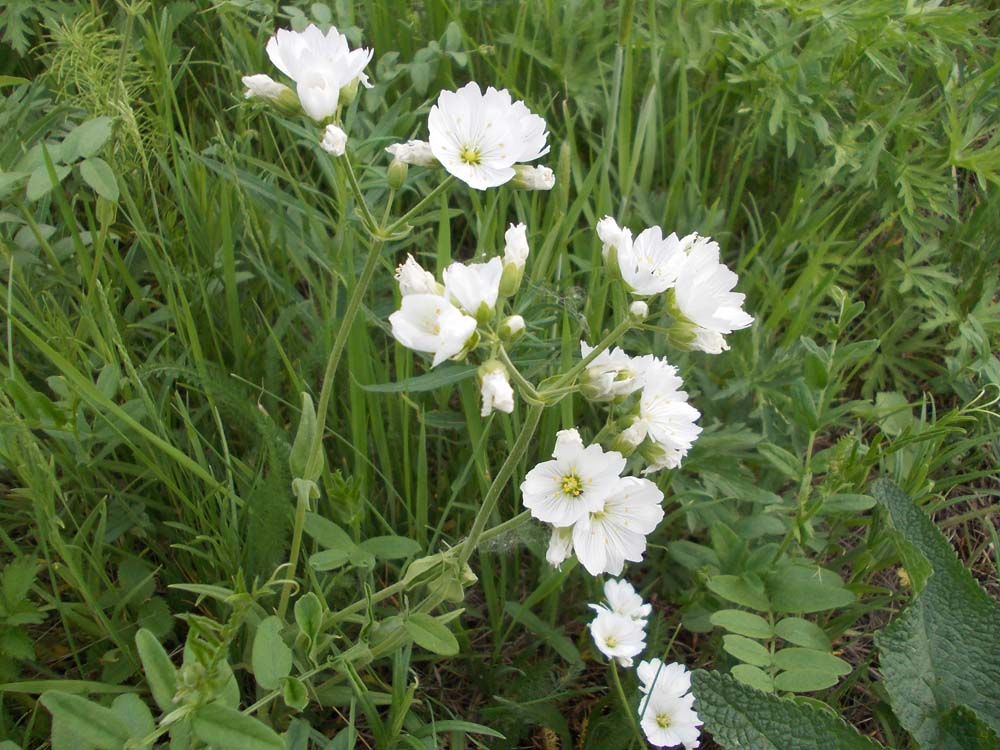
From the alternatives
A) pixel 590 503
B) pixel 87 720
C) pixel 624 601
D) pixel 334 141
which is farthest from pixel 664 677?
pixel 334 141

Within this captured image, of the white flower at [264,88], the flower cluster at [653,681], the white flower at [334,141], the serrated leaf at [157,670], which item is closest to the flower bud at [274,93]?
the white flower at [264,88]

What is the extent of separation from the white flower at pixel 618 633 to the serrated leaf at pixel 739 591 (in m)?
0.18

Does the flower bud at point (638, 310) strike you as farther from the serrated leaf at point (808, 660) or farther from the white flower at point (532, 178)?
the serrated leaf at point (808, 660)

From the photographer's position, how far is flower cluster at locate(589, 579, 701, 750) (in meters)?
1.95

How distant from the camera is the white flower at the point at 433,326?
1.37m

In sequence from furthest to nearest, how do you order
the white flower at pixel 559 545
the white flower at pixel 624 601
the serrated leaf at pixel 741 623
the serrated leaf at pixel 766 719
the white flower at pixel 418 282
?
the white flower at pixel 624 601
the serrated leaf at pixel 741 623
the serrated leaf at pixel 766 719
the white flower at pixel 559 545
the white flower at pixel 418 282

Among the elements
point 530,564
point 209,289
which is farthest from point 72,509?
point 530,564

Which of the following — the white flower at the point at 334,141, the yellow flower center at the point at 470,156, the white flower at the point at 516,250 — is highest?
the white flower at the point at 334,141

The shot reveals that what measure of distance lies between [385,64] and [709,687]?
1.71 m

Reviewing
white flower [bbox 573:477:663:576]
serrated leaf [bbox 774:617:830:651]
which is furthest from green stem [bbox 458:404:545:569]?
serrated leaf [bbox 774:617:830:651]

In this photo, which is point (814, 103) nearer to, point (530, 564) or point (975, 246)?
point (975, 246)

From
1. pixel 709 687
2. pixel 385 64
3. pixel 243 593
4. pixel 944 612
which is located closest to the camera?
pixel 243 593

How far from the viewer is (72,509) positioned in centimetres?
208

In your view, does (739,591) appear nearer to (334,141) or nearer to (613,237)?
(613,237)
